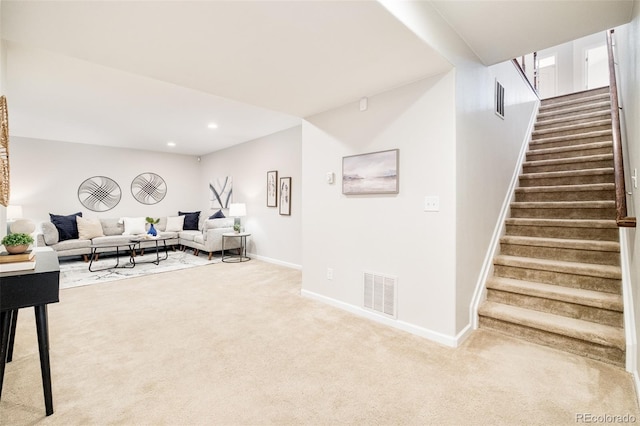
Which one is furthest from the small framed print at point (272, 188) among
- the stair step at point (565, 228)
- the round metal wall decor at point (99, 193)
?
the round metal wall decor at point (99, 193)

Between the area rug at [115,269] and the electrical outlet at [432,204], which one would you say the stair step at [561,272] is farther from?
the area rug at [115,269]

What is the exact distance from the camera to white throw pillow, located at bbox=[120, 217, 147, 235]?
21.2ft

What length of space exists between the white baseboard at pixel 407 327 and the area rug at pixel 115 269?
3.24 meters


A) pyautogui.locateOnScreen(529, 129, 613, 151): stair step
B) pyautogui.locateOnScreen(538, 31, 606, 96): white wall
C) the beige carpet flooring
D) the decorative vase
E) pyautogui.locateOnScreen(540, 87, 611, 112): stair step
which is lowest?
the beige carpet flooring

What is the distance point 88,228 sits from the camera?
5879 mm

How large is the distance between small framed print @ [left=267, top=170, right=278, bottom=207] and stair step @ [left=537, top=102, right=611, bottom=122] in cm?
457

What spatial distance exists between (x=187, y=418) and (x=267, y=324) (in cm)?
121

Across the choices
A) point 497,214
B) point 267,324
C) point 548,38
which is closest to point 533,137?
point 497,214

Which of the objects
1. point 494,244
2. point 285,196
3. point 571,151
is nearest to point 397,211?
point 494,244

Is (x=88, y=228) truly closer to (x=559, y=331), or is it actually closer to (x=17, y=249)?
(x=17, y=249)

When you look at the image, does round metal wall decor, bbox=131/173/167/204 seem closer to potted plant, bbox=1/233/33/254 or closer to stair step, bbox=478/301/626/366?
potted plant, bbox=1/233/33/254

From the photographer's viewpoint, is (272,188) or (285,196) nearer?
(285,196)

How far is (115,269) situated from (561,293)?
608 cm

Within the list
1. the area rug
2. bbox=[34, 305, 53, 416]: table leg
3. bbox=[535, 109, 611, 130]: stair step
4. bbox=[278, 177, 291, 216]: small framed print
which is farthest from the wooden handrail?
the area rug
